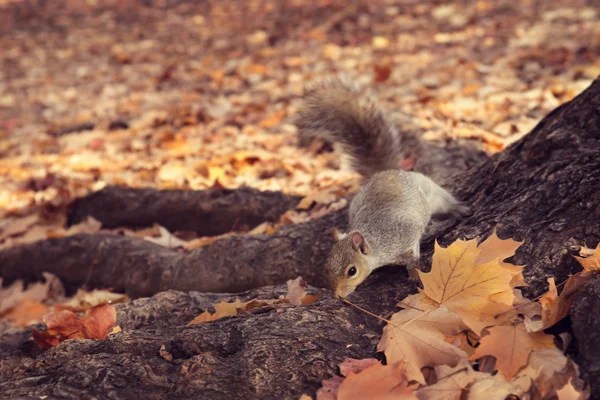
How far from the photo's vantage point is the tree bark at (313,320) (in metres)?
1.26

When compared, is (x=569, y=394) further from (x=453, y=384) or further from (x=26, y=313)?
(x=26, y=313)

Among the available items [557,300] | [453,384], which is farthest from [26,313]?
[557,300]

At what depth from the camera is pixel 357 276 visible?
1.82 metres

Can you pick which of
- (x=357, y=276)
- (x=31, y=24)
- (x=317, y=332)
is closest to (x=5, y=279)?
(x=357, y=276)

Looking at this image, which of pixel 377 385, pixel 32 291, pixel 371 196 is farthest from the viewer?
pixel 32 291

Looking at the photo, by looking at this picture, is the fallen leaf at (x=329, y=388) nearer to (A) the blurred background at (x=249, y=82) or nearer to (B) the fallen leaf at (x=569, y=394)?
(B) the fallen leaf at (x=569, y=394)

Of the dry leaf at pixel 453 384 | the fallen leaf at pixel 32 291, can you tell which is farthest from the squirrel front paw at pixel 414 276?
the fallen leaf at pixel 32 291

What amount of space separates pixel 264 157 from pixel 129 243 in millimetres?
1001

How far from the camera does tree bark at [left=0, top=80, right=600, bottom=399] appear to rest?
1.26m

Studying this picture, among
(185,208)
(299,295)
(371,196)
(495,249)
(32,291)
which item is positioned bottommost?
(32,291)

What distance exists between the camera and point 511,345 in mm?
1182

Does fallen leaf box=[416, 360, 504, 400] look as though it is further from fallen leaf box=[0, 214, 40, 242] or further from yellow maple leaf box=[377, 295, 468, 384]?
fallen leaf box=[0, 214, 40, 242]

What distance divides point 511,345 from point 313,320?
1.51 feet

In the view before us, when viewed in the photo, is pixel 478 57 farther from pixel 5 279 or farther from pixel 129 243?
pixel 5 279
